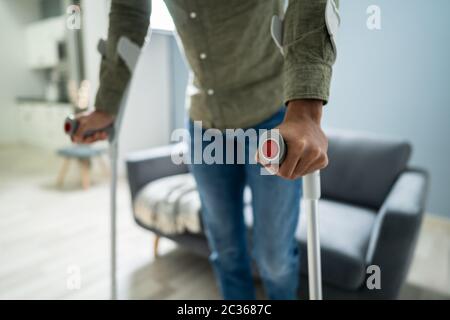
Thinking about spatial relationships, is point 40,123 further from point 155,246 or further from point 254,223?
point 254,223

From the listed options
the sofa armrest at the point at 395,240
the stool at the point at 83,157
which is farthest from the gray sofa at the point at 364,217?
the stool at the point at 83,157

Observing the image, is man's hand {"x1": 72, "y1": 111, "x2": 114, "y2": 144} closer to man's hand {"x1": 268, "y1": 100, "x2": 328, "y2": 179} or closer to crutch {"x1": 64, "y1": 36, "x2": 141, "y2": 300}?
crutch {"x1": 64, "y1": 36, "x2": 141, "y2": 300}

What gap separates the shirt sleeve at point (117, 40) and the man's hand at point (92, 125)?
16 mm

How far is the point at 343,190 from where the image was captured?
118 centimetres

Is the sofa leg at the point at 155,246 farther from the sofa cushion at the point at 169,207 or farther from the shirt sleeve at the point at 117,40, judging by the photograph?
the shirt sleeve at the point at 117,40

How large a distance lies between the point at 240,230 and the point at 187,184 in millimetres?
761

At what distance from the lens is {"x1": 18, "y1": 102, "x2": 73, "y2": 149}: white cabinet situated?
6.92 ft

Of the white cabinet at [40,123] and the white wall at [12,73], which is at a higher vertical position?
the white wall at [12,73]

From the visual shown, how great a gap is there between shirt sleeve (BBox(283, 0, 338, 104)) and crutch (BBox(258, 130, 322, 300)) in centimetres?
9

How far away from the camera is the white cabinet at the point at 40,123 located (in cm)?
211

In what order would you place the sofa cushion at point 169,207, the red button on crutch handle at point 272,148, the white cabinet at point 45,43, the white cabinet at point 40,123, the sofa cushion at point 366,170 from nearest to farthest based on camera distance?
the red button on crutch handle at point 272,148, the sofa cushion at point 366,170, the sofa cushion at point 169,207, the white cabinet at point 40,123, the white cabinet at point 45,43

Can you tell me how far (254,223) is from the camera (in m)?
0.72

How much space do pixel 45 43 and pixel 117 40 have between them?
3.07 meters

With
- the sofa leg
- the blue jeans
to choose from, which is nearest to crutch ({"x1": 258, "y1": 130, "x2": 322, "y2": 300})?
the blue jeans
